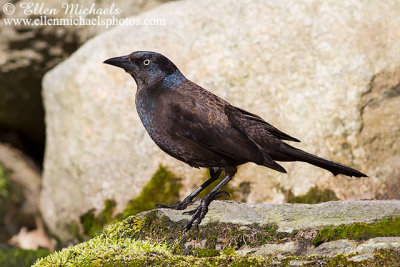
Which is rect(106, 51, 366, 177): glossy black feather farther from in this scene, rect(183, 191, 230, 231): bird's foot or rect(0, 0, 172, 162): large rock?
rect(0, 0, 172, 162): large rock

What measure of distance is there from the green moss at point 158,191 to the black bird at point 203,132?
2669mm

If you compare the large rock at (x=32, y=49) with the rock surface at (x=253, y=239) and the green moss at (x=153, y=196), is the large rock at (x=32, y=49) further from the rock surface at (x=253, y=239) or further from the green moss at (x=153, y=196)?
the rock surface at (x=253, y=239)

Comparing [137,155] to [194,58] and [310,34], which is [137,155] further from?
[310,34]

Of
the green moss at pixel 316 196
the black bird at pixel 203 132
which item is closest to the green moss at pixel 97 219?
the green moss at pixel 316 196

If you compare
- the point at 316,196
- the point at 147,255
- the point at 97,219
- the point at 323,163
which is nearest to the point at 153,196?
the point at 97,219

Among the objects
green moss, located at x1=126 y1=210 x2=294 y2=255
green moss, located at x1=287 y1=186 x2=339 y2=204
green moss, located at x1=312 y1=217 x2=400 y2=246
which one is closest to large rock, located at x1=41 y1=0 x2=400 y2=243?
green moss, located at x1=287 y1=186 x2=339 y2=204

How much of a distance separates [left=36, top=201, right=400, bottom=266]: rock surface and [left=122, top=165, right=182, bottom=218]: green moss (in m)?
2.86

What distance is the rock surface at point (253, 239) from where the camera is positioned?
166 inches

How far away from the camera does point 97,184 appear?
30.1 ft

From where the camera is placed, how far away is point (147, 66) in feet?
19.8

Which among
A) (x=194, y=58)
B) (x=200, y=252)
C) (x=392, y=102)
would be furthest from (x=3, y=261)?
(x=392, y=102)

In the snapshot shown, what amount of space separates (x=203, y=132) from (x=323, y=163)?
4.45 feet

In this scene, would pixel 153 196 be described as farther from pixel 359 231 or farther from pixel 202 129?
pixel 359 231

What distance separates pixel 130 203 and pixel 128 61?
342cm
